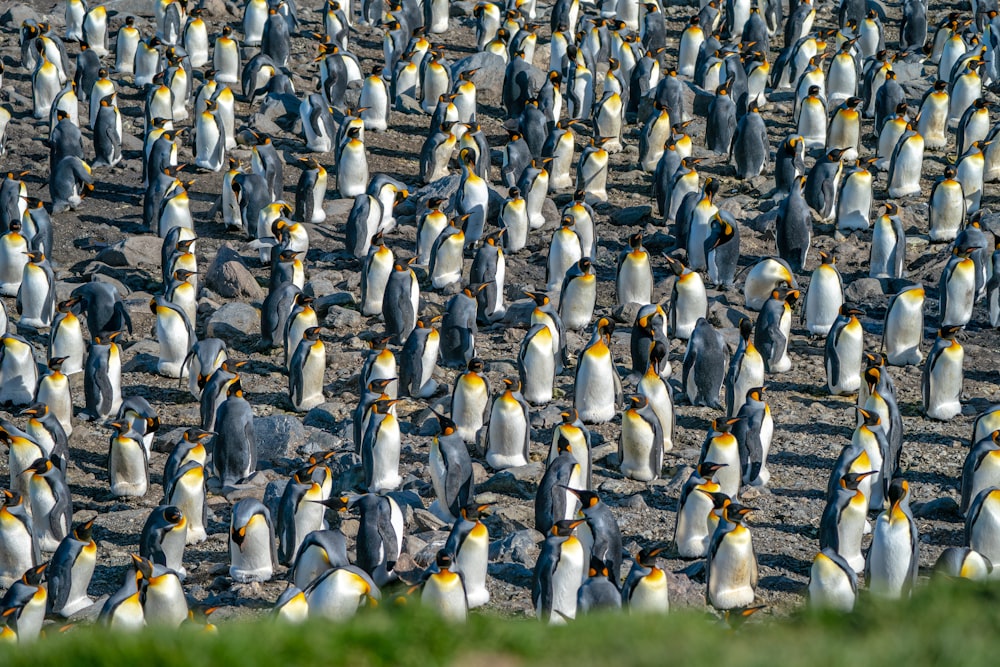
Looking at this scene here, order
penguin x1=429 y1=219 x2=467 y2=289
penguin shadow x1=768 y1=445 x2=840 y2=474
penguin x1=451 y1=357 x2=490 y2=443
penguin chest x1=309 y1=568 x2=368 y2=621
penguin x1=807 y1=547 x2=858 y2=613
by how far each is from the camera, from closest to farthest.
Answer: penguin chest x1=309 y1=568 x2=368 y2=621 → penguin x1=807 y1=547 x2=858 y2=613 → penguin shadow x1=768 y1=445 x2=840 y2=474 → penguin x1=451 y1=357 x2=490 y2=443 → penguin x1=429 y1=219 x2=467 y2=289

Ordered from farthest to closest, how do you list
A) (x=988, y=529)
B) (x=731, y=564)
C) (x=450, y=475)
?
(x=450, y=475) → (x=988, y=529) → (x=731, y=564)

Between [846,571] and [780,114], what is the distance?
41.8 ft

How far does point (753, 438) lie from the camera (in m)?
12.1

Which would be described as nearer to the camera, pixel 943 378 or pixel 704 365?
pixel 943 378

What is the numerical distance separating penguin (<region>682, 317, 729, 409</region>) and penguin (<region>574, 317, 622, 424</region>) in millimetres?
700

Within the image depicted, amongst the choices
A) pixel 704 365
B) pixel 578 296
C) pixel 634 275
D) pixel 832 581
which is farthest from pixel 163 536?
pixel 634 275

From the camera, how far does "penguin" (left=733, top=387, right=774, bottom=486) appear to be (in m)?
12.1

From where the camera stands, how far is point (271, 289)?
15.1 metres

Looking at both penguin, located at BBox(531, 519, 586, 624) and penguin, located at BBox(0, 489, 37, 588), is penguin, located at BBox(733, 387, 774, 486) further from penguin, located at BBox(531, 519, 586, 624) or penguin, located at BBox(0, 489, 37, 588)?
penguin, located at BBox(0, 489, 37, 588)

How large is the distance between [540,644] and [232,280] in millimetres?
10236

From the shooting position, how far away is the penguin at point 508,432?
12391 millimetres

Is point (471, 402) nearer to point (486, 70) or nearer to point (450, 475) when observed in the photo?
point (450, 475)

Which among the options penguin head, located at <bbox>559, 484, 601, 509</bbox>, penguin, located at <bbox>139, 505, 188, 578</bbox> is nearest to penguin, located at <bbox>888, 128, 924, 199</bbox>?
penguin head, located at <bbox>559, 484, 601, 509</bbox>

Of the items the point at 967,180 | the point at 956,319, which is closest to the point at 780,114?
the point at 967,180
